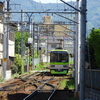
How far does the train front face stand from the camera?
34.3 metres

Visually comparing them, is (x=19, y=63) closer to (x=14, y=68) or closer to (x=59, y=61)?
(x=14, y=68)

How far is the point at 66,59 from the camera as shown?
34.7 metres

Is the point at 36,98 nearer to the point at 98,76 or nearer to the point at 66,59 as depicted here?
the point at 98,76

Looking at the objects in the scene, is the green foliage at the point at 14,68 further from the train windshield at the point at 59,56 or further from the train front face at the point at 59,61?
the train windshield at the point at 59,56

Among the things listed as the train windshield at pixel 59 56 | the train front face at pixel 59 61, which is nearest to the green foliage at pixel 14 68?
the train front face at pixel 59 61

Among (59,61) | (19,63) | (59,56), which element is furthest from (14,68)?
(59,56)

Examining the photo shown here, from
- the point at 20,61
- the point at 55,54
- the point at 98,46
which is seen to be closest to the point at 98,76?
the point at 98,46

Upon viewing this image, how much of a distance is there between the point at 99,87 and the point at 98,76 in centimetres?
52

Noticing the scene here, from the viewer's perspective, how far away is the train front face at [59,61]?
1351 inches

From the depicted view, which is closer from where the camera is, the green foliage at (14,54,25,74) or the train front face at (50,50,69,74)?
the train front face at (50,50,69,74)

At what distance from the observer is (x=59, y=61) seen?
34.5 m

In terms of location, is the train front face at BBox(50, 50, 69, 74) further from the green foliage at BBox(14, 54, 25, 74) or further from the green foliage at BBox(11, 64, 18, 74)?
the green foliage at BBox(14, 54, 25, 74)

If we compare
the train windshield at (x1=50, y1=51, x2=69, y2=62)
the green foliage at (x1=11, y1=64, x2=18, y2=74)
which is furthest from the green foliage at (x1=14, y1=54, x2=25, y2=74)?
the train windshield at (x1=50, y1=51, x2=69, y2=62)

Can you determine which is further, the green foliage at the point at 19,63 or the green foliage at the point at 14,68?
the green foliage at the point at 19,63
